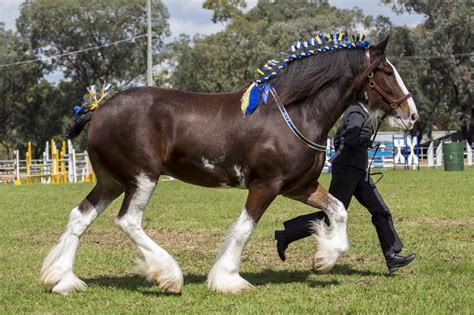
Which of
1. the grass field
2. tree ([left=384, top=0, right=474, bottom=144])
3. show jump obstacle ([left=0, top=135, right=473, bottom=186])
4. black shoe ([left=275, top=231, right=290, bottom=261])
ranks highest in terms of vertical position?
tree ([left=384, top=0, right=474, bottom=144])

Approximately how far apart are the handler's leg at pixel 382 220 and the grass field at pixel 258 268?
279 millimetres

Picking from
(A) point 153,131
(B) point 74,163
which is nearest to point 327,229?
(A) point 153,131

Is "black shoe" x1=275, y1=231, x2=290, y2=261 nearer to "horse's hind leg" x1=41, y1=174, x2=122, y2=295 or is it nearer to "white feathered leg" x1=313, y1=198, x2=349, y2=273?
"white feathered leg" x1=313, y1=198, x2=349, y2=273

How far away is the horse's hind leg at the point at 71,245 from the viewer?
6.67m

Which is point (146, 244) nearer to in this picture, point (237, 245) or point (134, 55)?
point (237, 245)

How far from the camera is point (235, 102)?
689cm

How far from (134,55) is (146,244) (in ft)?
174

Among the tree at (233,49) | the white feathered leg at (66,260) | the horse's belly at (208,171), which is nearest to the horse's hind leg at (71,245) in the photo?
the white feathered leg at (66,260)

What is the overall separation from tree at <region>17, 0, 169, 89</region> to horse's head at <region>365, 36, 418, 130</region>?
49962 millimetres

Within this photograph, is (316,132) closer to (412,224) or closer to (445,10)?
(412,224)

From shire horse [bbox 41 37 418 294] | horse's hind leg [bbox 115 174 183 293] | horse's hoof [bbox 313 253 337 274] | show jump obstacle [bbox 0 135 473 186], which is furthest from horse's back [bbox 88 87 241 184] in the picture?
show jump obstacle [bbox 0 135 473 186]

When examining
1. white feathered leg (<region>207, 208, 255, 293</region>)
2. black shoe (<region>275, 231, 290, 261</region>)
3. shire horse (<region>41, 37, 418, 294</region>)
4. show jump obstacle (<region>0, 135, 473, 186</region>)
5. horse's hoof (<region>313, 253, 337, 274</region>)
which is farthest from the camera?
show jump obstacle (<region>0, 135, 473, 186</region>)

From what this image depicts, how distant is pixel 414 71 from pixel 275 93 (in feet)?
150

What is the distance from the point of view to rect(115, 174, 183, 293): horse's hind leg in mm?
6371
